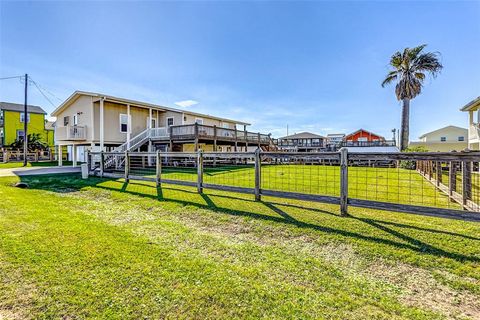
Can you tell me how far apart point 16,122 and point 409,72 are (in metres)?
47.6

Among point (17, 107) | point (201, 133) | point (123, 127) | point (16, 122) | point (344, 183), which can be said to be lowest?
point (344, 183)

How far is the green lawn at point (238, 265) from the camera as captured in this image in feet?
7.47

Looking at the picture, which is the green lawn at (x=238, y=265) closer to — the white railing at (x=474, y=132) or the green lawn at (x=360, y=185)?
the green lawn at (x=360, y=185)

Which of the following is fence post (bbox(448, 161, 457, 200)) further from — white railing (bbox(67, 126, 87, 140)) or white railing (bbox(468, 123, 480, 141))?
white railing (bbox(67, 126, 87, 140))

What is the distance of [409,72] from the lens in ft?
76.1

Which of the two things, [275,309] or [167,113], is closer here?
[275,309]

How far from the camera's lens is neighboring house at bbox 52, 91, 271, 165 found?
17.3 m

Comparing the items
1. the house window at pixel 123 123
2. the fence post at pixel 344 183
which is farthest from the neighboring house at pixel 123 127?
the fence post at pixel 344 183

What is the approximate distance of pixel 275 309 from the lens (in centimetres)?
224

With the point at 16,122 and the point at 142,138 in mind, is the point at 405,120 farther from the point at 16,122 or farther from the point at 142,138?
the point at 16,122

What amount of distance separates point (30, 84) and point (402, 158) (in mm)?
Answer: 28504

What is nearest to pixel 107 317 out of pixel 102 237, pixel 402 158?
pixel 102 237

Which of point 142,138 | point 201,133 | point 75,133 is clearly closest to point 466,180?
point 201,133

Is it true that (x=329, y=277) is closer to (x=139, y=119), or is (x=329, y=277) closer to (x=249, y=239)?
(x=249, y=239)
